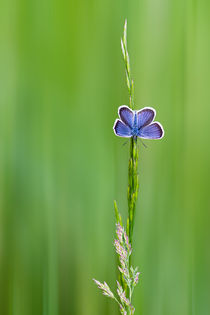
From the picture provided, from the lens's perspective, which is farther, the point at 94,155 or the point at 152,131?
the point at 94,155

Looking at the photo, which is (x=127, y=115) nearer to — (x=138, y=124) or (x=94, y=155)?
(x=138, y=124)

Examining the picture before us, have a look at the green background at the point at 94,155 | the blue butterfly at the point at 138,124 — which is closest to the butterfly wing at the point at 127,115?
the blue butterfly at the point at 138,124

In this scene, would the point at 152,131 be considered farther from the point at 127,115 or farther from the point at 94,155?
the point at 94,155

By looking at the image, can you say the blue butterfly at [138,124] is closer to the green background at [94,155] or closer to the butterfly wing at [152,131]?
the butterfly wing at [152,131]

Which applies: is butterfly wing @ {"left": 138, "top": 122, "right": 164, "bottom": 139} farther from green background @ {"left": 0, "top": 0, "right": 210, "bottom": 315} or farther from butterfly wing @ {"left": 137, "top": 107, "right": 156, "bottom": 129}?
green background @ {"left": 0, "top": 0, "right": 210, "bottom": 315}

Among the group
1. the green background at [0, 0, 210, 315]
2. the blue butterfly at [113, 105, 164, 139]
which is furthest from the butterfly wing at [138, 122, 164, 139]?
the green background at [0, 0, 210, 315]

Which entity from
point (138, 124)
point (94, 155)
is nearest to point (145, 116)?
point (138, 124)
